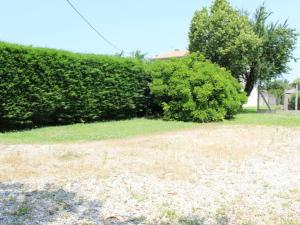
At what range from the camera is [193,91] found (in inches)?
653

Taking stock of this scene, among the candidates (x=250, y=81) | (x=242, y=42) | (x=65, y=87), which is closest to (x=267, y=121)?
(x=242, y=42)

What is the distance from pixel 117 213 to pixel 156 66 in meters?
13.6

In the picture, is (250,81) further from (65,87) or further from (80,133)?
(80,133)

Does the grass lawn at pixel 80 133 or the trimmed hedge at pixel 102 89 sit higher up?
the trimmed hedge at pixel 102 89

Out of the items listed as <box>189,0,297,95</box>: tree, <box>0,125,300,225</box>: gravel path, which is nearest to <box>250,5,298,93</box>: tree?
<box>189,0,297,95</box>: tree

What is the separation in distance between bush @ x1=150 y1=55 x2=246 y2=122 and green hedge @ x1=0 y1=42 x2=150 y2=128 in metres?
1.09

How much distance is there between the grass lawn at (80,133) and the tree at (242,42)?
845 cm

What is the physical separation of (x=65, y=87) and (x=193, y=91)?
535 centimetres

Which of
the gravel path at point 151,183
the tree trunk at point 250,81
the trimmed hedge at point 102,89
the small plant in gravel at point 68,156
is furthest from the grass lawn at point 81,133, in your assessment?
the tree trunk at point 250,81

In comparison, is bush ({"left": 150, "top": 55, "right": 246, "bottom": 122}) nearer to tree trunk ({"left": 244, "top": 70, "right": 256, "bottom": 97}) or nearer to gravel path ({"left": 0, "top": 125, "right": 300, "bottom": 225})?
gravel path ({"left": 0, "top": 125, "right": 300, "bottom": 225})

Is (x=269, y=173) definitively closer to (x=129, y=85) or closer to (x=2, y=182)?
(x=2, y=182)

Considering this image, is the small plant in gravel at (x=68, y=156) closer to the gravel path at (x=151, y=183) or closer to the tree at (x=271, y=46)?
the gravel path at (x=151, y=183)

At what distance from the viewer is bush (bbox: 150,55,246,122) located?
53.6 ft

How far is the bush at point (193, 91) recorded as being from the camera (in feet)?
53.6
